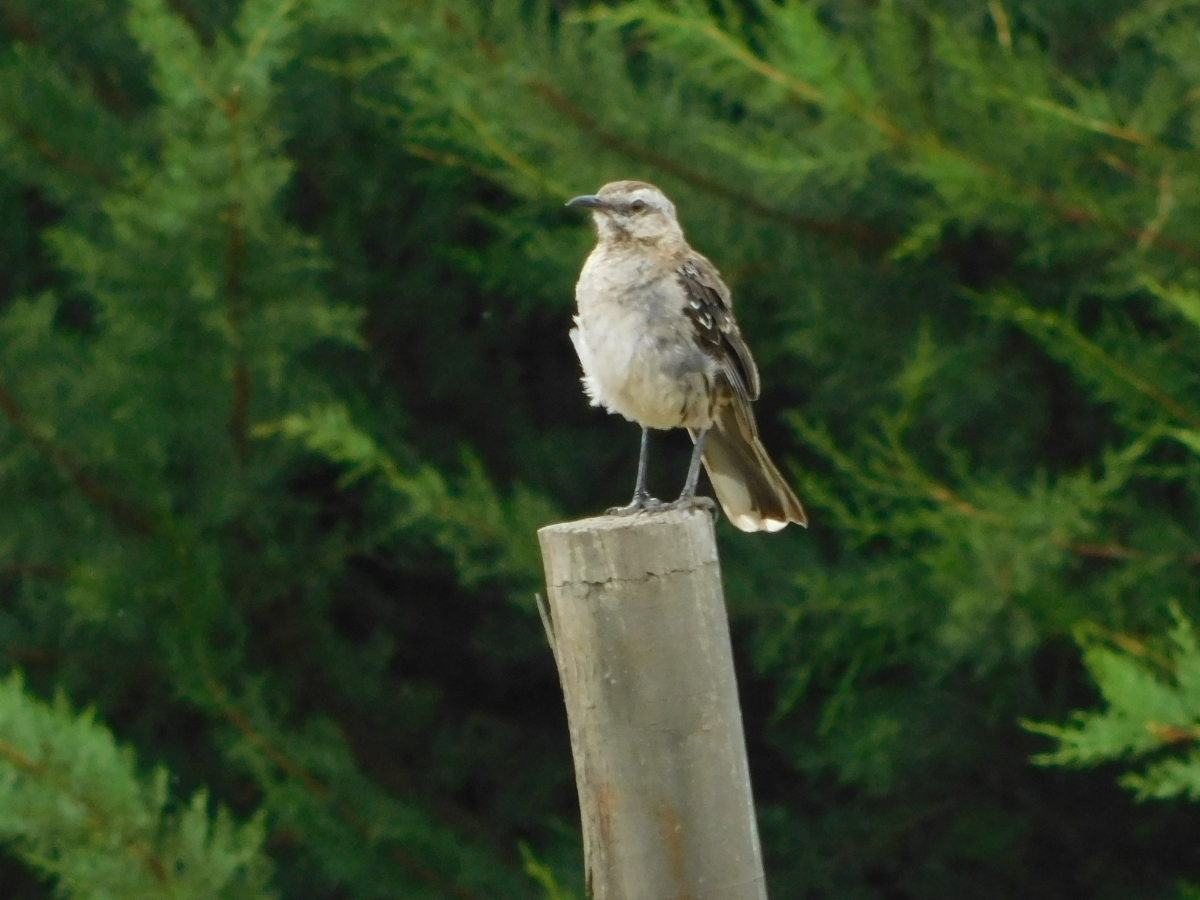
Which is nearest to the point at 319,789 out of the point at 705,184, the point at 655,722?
the point at 705,184

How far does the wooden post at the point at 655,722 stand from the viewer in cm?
249

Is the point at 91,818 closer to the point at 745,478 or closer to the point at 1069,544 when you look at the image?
the point at 745,478

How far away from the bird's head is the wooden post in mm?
1981

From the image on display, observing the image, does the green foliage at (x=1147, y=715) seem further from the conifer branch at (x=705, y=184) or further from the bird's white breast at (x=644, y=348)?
the conifer branch at (x=705, y=184)

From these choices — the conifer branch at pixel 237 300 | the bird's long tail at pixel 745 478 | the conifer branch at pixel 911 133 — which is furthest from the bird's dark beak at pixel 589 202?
the conifer branch at pixel 237 300

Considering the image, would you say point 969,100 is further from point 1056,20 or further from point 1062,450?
point 1062,450

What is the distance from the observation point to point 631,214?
4.52 meters

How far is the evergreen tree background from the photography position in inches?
181

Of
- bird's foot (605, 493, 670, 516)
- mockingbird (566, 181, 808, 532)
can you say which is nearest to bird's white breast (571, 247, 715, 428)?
mockingbird (566, 181, 808, 532)

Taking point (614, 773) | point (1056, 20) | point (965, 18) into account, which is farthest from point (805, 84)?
point (614, 773)

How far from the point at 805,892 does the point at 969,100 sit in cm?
280

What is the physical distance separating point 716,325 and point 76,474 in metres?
2.11

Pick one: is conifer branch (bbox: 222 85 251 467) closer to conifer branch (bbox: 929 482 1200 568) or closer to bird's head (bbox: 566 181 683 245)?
bird's head (bbox: 566 181 683 245)

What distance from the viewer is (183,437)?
5.10 meters
